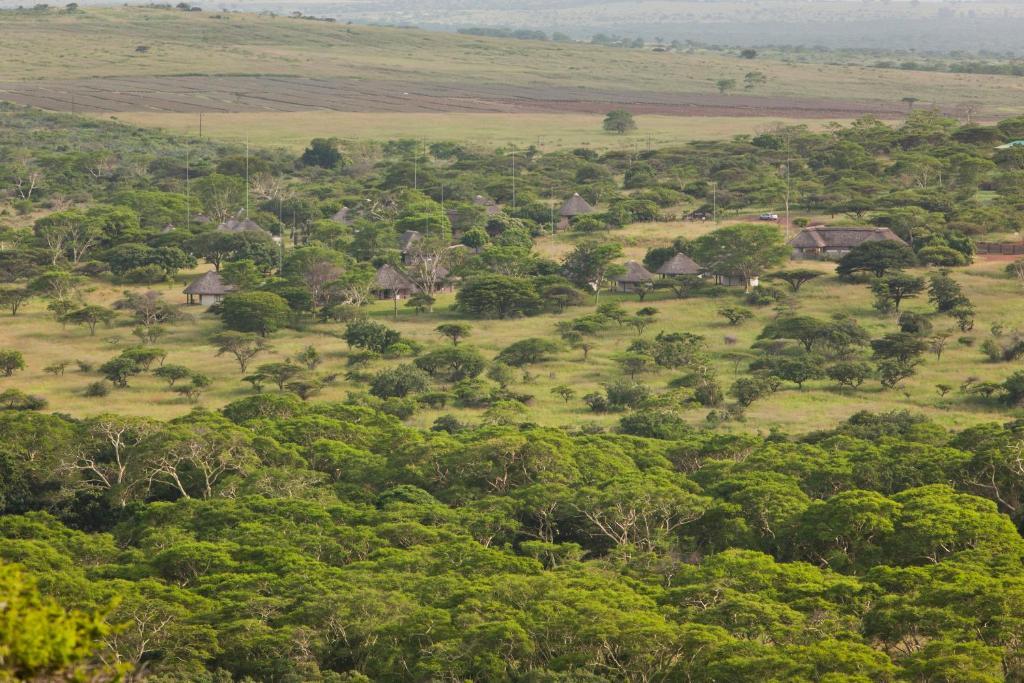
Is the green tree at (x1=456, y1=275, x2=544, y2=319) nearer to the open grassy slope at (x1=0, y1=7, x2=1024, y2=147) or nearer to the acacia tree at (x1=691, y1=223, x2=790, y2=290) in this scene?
the acacia tree at (x1=691, y1=223, x2=790, y2=290)

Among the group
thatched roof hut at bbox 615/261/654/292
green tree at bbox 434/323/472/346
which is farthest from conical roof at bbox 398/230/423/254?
green tree at bbox 434/323/472/346

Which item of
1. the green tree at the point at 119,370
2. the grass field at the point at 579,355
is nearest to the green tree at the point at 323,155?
the grass field at the point at 579,355

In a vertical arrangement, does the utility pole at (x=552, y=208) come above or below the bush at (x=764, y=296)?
below

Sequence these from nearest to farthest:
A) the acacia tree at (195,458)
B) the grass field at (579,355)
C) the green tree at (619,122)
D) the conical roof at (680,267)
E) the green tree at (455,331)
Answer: the acacia tree at (195,458), the grass field at (579,355), the green tree at (455,331), the conical roof at (680,267), the green tree at (619,122)

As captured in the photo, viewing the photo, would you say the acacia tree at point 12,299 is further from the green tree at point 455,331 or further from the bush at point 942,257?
the bush at point 942,257

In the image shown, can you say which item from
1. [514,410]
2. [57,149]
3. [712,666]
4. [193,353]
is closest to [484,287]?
[193,353]
